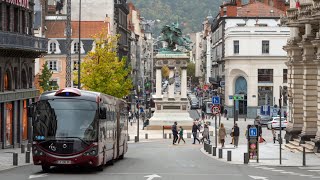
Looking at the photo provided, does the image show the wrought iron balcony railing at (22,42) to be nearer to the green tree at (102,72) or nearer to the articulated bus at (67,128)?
the green tree at (102,72)

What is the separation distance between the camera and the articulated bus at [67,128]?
2944cm

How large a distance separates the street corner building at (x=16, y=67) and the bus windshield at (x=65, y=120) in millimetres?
19122

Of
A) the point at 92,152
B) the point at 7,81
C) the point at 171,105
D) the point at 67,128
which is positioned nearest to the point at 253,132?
the point at 92,152

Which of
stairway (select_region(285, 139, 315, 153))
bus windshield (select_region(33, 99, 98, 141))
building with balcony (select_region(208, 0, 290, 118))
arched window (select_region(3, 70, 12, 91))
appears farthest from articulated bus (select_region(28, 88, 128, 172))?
building with balcony (select_region(208, 0, 290, 118))

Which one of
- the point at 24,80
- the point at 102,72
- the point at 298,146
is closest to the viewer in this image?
the point at 298,146

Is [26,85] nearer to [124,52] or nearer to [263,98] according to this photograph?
[263,98]

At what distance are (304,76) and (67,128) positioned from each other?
21479mm

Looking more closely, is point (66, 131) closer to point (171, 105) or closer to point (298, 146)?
→ point (298, 146)

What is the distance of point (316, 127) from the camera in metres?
47.8

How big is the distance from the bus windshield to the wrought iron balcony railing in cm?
1908

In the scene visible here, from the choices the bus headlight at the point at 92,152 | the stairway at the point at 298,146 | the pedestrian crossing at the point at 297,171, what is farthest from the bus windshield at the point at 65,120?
the stairway at the point at 298,146

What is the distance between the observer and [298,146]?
4806 centimetres

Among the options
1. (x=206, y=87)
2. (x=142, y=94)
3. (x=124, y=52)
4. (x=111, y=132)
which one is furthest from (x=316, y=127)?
(x=142, y=94)

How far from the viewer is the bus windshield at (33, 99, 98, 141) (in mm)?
29625
